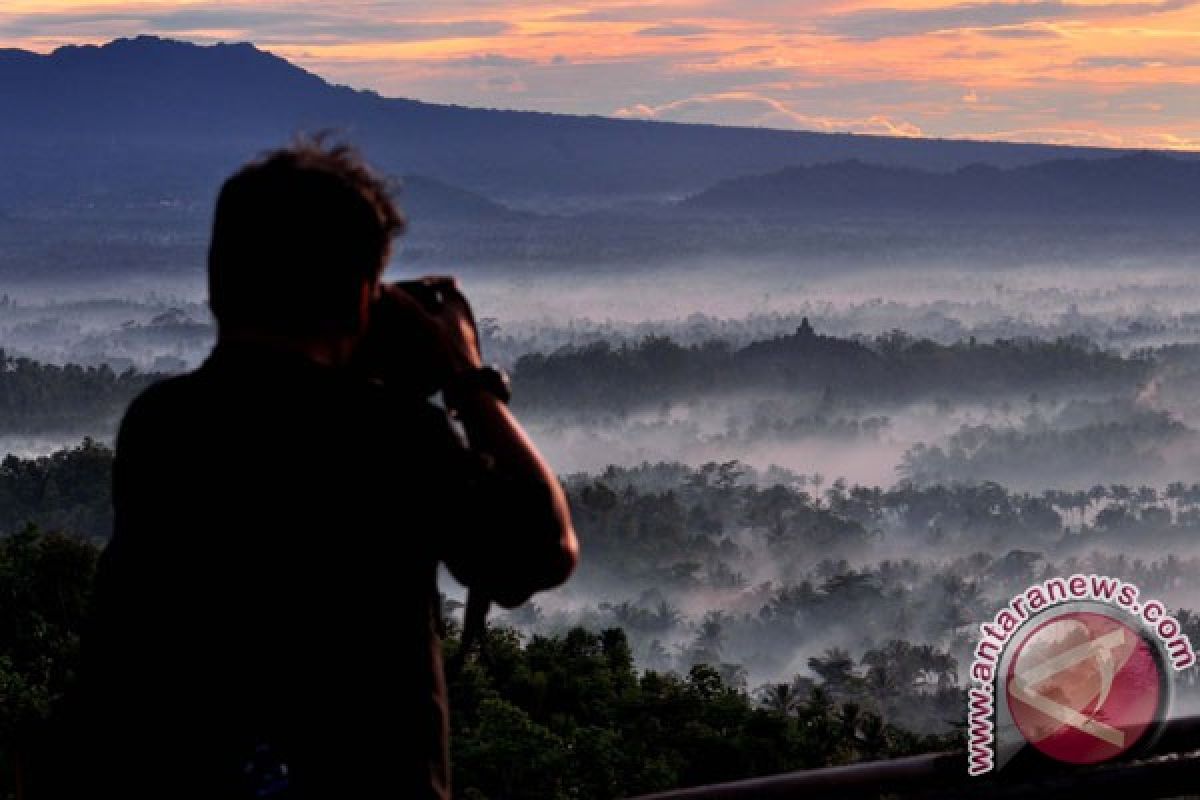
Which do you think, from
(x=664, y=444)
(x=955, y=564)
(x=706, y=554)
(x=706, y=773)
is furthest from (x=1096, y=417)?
(x=706, y=773)

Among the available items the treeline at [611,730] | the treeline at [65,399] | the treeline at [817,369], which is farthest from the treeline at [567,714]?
the treeline at [817,369]

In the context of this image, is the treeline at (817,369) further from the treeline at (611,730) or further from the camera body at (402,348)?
the camera body at (402,348)

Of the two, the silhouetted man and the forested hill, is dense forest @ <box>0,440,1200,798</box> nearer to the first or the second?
the silhouetted man

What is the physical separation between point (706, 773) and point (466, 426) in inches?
663

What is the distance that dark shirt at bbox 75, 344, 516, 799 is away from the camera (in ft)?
6.83

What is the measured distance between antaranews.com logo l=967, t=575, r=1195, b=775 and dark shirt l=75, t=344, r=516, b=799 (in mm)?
1633

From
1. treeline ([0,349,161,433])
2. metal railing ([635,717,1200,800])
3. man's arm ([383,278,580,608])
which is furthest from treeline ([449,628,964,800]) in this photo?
treeline ([0,349,161,433])

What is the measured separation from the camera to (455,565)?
2.13m

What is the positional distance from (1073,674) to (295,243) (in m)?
2.68

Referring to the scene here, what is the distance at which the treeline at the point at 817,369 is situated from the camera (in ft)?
386

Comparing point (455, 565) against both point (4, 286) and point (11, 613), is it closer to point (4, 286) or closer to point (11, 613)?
point (11, 613)

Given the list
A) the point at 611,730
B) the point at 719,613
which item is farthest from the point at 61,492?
the point at 611,730

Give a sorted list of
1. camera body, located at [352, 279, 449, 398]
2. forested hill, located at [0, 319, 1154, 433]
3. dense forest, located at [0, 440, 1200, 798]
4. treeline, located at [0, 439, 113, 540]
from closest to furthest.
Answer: camera body, located at [352, 279, 449, 398] → dense forest, located at [0, 440, 1200, 798] → treeline, located at [0, 439, 113, 540] → forested hill, located at [0, 319, 1154, 433]

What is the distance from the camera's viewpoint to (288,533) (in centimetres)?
208
